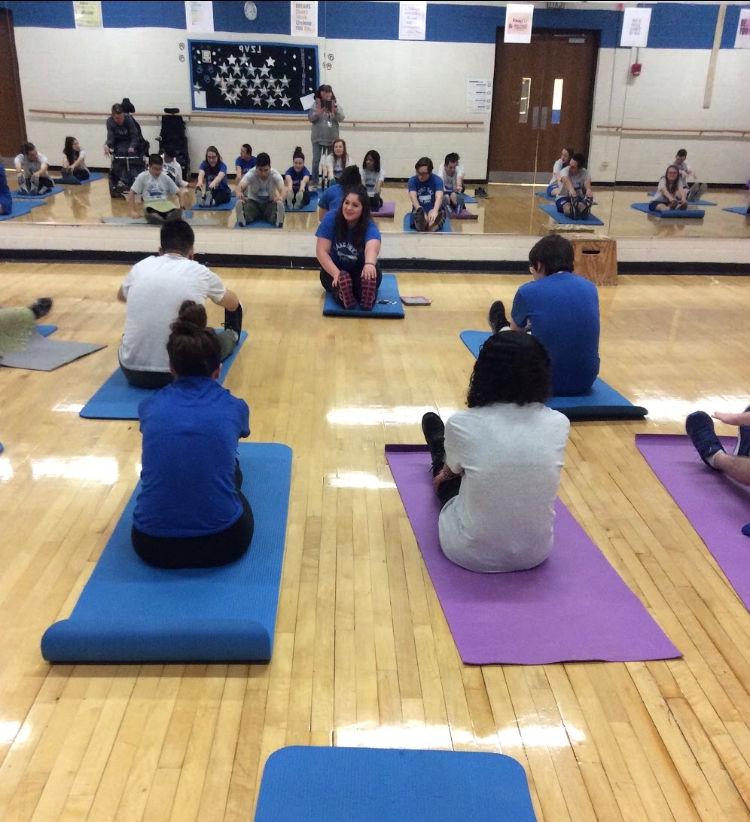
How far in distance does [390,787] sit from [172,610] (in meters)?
0.81

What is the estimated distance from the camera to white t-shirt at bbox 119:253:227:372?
Answer: 135 inches

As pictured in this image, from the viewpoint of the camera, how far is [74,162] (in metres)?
6.78

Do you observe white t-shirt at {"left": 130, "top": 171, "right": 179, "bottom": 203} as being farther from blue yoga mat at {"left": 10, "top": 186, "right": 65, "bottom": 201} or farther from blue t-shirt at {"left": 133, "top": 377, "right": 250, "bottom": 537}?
blue t-shirt at {"left": 133, "top": 377, "right": 250, "bottom": 537}

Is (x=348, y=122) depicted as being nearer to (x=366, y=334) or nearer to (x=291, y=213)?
(x=291, y=213)

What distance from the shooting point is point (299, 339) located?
15.6ft

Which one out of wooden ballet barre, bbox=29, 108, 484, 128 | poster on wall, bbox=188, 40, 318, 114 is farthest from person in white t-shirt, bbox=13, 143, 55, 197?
poster on wall, bbox=188, 40, 318, 114

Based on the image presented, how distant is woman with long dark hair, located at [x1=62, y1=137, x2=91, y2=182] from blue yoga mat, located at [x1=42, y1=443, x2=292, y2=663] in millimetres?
5183

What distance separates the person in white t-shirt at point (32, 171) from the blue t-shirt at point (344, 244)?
3.24 metres

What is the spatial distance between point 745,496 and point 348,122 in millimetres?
5443

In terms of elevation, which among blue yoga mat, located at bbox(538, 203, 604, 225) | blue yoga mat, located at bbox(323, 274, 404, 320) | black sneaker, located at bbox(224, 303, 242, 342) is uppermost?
blue yoga mat, located at bbox(538, 203, 604, 225)

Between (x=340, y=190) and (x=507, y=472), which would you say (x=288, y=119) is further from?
(x=507, y=472)

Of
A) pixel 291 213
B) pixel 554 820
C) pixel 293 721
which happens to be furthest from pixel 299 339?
pixel 554 820

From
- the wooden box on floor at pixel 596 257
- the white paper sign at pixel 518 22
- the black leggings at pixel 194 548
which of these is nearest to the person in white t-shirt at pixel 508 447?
the black leggings at pixel 194 548

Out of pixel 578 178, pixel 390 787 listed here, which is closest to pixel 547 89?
pixel 578 178
